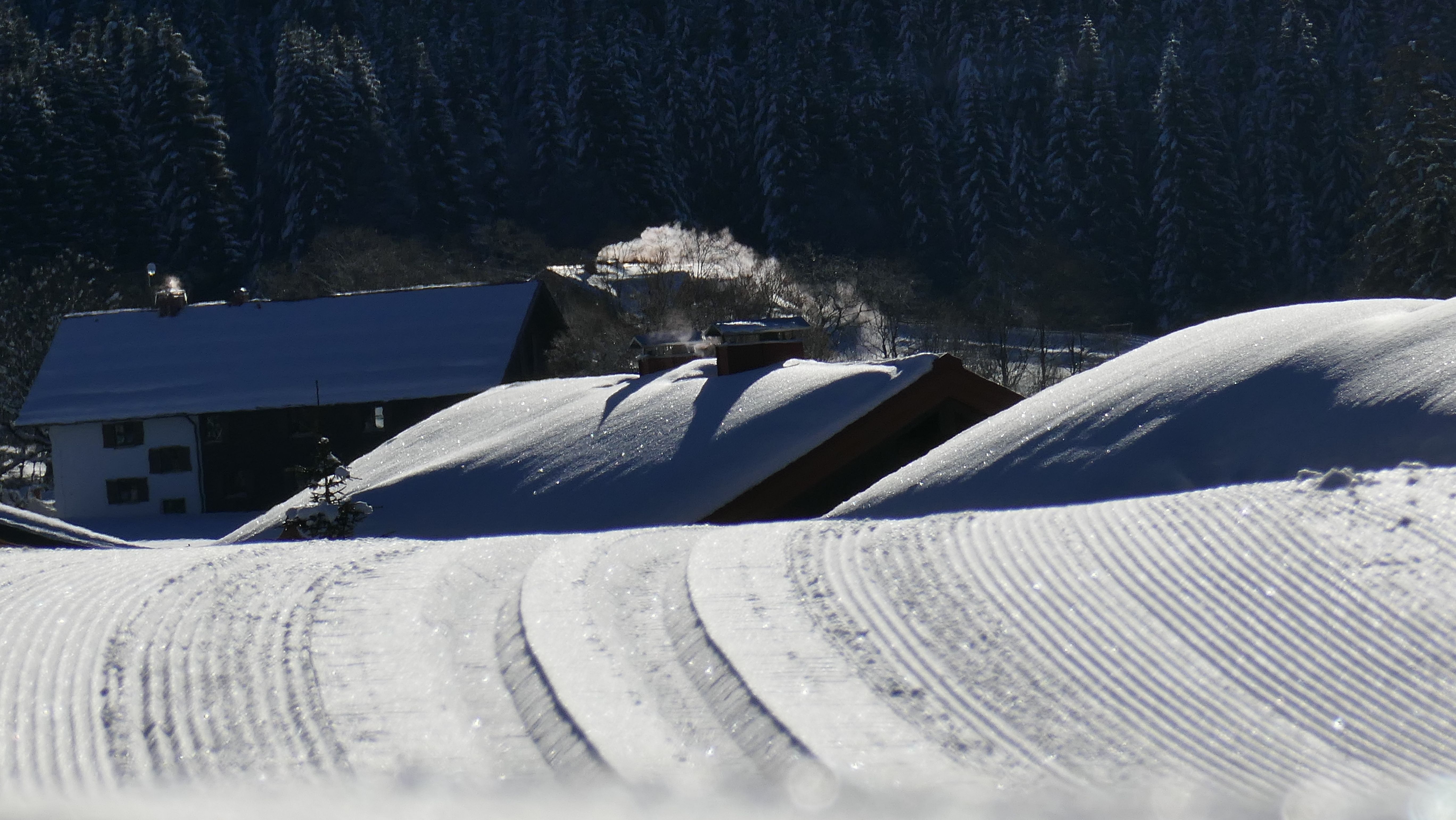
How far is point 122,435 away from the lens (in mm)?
36469

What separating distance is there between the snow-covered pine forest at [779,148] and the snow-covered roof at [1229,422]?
1697 inches

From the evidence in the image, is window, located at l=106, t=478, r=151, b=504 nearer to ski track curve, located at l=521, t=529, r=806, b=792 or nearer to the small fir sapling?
the small fir sapling

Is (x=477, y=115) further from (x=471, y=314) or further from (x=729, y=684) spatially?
(x=729, y=684)

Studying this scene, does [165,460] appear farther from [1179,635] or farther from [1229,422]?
[1179,635]

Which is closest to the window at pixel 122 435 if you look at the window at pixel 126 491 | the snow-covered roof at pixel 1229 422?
the window at pixel 126 491

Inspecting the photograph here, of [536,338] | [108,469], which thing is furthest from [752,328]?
[108,469]

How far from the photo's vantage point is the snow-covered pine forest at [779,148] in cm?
5675

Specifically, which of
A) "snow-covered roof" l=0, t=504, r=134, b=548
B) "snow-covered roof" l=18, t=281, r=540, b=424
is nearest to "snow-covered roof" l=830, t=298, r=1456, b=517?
"snow-covered roof" l=0, t=504, r=134, b=548

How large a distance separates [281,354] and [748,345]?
27.2 meters

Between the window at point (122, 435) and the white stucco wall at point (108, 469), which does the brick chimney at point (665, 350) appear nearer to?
the white stucco wall at point (108, 469)

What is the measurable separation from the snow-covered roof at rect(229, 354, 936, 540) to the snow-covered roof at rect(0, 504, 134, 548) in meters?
2.46

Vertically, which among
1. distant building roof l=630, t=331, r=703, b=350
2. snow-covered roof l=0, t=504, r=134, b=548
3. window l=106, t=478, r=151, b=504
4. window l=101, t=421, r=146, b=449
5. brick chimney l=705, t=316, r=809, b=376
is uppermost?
brick chimney l=705, t=316, r=809, b=376

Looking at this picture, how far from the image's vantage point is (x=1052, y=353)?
42.5m

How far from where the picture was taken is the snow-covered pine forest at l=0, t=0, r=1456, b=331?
186ft
